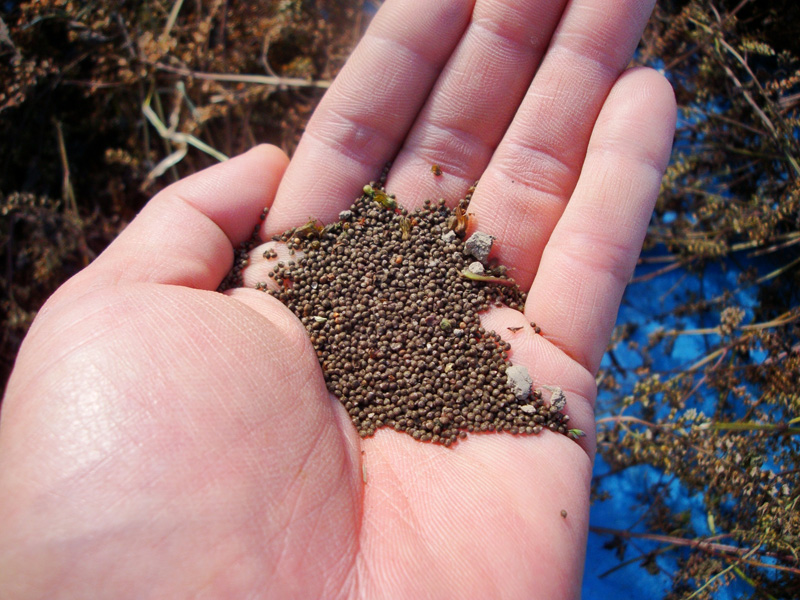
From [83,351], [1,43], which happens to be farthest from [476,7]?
[1,43]

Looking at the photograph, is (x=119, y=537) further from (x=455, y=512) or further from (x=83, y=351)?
(x=455, y=512)

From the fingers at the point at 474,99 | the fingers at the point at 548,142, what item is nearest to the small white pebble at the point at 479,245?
the fingers at the point at 548,142

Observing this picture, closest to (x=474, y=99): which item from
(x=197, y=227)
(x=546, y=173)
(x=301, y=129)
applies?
(x=546, y=173)

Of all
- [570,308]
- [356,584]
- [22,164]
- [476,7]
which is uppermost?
[476,7]

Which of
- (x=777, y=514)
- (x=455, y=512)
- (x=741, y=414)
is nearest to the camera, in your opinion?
(x=455, y=512)

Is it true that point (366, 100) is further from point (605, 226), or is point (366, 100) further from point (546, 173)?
point (605, 226)
